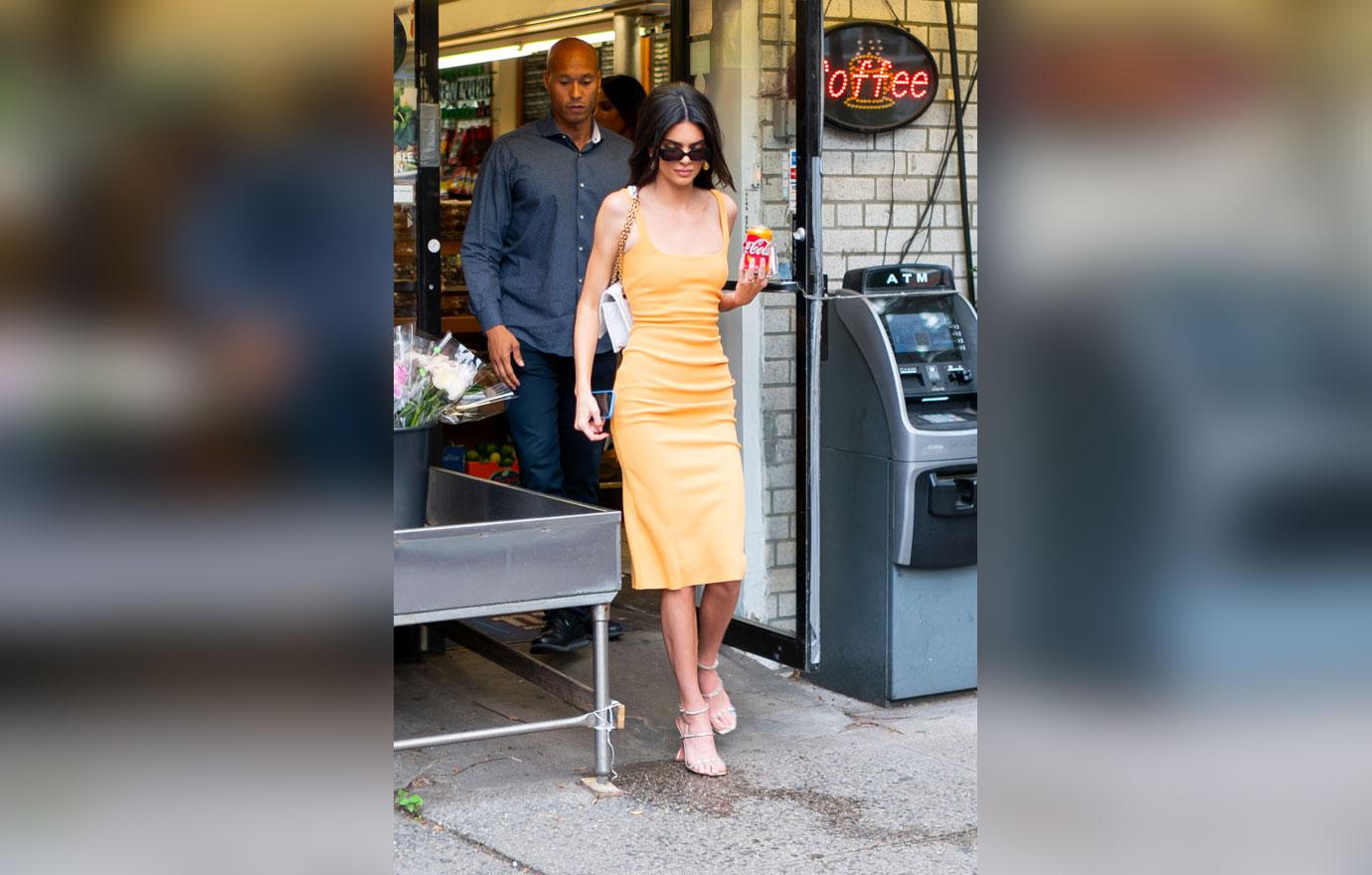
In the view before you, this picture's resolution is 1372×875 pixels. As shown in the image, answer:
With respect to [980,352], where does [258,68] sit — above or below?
above

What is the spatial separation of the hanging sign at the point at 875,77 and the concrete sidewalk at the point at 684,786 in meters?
1.98

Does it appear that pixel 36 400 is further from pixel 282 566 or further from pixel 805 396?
pixel 805 396

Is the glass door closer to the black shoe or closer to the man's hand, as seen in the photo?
the black shoe

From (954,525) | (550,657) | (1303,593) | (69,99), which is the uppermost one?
(69,99)

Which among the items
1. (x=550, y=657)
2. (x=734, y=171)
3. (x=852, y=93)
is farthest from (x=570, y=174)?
(x=550, y=657)

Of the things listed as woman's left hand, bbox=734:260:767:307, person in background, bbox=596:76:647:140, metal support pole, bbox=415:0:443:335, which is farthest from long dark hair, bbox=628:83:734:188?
person in background, bbox=596:76:647:140

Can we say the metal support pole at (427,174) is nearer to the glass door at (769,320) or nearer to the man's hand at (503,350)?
the man's hand at (503,350)

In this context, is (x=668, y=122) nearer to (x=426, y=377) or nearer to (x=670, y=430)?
(x=670, y=430)

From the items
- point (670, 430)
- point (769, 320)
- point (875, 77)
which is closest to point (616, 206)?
point (670, 430)

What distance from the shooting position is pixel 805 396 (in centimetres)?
517

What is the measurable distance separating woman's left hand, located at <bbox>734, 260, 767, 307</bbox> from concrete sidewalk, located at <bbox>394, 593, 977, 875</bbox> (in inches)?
54.0

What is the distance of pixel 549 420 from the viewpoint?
5.38 meters

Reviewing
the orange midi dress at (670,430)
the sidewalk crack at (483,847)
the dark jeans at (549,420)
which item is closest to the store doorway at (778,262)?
the dark jeans at (549,420)

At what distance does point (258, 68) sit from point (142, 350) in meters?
0.25
